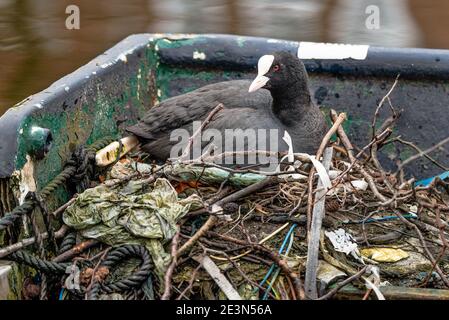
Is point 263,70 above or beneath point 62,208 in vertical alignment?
above

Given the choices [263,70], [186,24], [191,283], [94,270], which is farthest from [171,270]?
[186,24]

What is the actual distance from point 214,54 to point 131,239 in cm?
166

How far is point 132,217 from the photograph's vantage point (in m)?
3.77

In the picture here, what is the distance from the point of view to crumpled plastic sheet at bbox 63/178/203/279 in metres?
3.71

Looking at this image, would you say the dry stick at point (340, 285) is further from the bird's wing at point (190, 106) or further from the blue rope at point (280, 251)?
the bird's wing at point (190, 106)

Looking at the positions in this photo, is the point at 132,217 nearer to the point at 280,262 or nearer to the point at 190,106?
the point at 280,262

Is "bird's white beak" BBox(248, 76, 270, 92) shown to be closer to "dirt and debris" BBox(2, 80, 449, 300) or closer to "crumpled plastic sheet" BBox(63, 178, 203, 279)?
"dirt and debris" BBox(2, 80, 449, 300)

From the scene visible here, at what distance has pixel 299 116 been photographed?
4633 millimetres

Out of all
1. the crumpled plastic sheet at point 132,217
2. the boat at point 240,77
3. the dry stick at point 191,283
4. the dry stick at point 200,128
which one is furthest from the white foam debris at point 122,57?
the dry stick at point 191,283

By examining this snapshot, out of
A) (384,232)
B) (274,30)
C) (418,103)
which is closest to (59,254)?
(384,232)

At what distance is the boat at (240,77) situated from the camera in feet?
14.9

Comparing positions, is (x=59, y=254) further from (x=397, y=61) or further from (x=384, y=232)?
(x=397, y=61)

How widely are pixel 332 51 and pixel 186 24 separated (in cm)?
374

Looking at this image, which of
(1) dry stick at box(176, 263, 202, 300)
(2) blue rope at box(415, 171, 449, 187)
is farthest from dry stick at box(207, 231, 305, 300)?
(2) blue rope at box(415, 171, 449, 187)
